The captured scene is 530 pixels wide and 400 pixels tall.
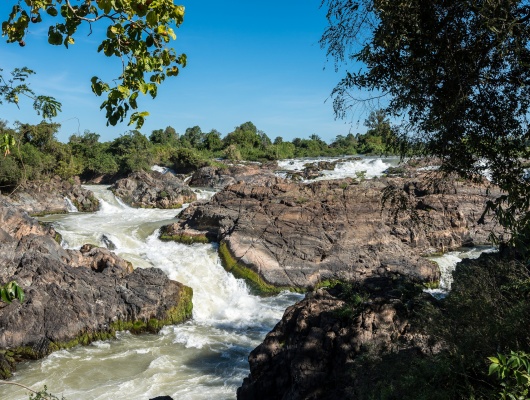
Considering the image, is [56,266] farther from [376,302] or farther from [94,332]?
[376,302]

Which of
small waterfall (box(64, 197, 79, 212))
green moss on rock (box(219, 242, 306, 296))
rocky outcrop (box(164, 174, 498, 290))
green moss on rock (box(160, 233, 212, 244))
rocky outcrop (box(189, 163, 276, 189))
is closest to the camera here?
green moss on rock (box(219, 242, 306, 296))

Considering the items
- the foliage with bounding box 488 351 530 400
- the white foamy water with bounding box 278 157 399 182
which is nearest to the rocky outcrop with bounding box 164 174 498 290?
the foliage with bounding box 488 351 530 400

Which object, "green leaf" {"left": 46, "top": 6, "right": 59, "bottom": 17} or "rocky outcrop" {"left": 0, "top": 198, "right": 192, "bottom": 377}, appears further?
"rocky outcrop" {"left": 0, "top": 198, "right": 192, "bottom": 377}

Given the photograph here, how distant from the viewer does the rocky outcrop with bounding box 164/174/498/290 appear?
17.1m

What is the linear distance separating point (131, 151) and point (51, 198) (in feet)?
42.6

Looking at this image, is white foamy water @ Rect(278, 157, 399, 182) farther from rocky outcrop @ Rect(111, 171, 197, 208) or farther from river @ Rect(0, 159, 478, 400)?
river @ Rect(0, 159, 478, 400)

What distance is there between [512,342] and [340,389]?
115 inches

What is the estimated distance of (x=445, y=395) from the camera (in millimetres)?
4008

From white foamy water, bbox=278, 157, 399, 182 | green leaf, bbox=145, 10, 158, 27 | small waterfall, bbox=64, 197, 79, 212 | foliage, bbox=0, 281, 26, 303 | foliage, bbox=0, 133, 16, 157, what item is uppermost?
white foamy water, bbox=278, 157, 399, 182

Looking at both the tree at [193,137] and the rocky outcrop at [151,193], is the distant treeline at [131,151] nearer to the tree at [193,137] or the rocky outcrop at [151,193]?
the tree at [193,137]

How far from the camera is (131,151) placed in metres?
39.9

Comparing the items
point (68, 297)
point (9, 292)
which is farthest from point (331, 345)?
point (68, 297)

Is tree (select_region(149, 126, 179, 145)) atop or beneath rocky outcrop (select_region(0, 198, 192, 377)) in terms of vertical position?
atop

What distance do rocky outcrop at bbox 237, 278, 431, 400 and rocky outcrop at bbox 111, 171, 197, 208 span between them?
22.0 m
